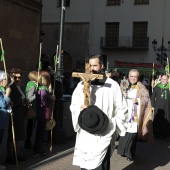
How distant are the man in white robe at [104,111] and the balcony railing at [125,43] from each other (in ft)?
110

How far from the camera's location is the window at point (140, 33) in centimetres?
3866

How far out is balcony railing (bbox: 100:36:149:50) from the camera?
125ft

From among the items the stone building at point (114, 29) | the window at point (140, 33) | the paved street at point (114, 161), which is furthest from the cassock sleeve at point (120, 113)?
the window at point (140, 33)

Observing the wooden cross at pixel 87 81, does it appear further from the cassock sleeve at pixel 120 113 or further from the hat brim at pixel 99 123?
the cassock sleeve at pixel 120 113

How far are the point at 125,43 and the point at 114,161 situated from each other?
3175cm

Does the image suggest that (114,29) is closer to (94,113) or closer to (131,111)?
(131,111)

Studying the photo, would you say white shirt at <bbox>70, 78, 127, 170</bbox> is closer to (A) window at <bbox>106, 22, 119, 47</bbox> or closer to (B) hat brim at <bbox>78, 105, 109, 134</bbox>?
(B) hat brim at <bbox>78, 105, 109, 134</bbox>

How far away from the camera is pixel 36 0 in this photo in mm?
Result: 17672

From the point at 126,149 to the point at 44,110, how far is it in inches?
72.0

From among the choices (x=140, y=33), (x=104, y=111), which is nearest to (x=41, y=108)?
(x=104, y=111)

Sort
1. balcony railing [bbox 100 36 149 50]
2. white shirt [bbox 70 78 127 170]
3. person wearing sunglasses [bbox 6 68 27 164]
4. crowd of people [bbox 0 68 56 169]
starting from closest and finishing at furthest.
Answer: white shirt [bbox 70 78 127 170], crowd of people [bbox 0 68 56 169], person wearing sunglasses [bbox 6 68 27 164], balcony railing [bbox 100 36 149 50]

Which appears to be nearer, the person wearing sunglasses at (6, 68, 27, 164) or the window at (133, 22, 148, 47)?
the person wearing sunglasses at (6, 68, 27, 164)

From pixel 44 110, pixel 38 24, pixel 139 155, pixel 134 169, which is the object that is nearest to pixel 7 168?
pixel 44 110

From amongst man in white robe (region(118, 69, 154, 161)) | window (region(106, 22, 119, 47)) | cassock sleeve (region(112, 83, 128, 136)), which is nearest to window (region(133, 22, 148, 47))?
window (region(106, 22, 119, 47))
